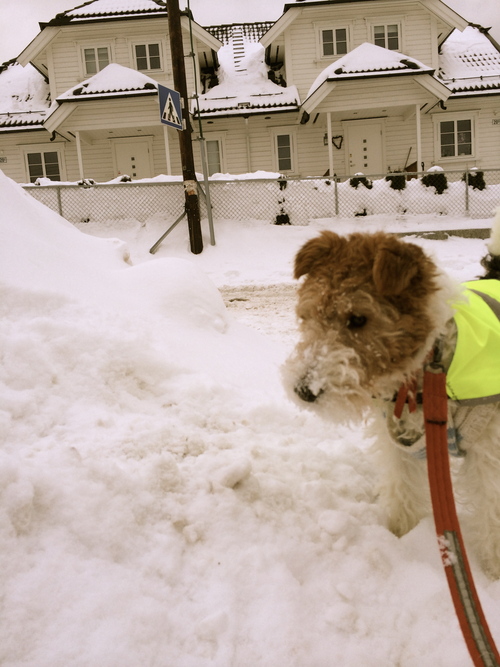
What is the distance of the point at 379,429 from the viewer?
2404 mm

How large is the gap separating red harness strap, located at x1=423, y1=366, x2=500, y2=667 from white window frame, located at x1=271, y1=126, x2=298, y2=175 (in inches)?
920

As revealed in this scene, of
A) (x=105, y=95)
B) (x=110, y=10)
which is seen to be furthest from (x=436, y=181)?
(x=110, y=10)

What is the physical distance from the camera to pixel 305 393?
179 centimetres

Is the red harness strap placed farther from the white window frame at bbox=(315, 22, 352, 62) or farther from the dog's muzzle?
the white window frame at bbox=(315, 22, 352, 62)

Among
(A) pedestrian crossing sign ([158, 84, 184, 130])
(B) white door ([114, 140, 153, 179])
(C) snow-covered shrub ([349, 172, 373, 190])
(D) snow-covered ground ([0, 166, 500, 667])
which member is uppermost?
(A) pedestrian crossing sign ([158, 84, 184, 130])

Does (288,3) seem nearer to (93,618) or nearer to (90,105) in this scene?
(90,105)

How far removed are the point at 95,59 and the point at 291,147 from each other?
10.4 m

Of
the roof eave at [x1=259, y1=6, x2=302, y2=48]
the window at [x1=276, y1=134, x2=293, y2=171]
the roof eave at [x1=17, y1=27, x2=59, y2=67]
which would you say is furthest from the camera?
the window at [x1=276, y1=134, x2=293, y2=171]

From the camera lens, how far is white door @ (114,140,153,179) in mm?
23703

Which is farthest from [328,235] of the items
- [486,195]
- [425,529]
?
[486,195]

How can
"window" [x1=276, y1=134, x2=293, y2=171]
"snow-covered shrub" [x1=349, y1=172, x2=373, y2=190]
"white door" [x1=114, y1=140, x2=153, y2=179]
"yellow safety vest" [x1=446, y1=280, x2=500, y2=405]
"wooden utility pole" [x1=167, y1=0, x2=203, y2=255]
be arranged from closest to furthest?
"yellow safety vest" [x1=446, y1=280, x2=500, y2=405]
"wooden utility pole" [x1=167, y1=0, x2=203, y2=255]
"snow-covered shrub" [x1=349, y1=172, x2=373, y2=190]
"window" [x1=276, y1=134, x2=293, y2=171]
"white door" [x1=114, y1=140, x2=153, y2=179]

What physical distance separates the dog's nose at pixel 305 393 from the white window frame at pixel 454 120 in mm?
25115

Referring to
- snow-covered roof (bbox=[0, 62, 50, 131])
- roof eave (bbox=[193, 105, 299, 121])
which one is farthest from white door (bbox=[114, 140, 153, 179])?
snow-covered roof (bbox=[0, 62, 50, 131])

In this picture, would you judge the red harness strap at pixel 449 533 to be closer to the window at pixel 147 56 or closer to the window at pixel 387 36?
the window at pixel 147 56
